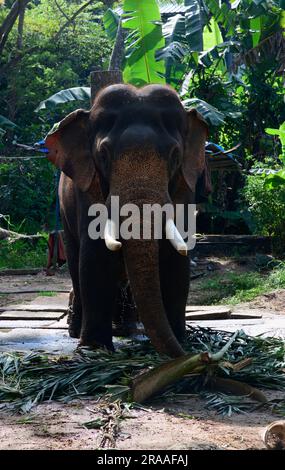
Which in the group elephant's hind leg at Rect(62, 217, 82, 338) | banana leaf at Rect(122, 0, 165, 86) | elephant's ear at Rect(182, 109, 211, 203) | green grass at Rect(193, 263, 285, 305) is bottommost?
green grass at Rect(193, 263, 285, 305)

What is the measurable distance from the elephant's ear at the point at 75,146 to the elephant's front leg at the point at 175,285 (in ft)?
2.82

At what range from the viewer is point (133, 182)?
18.9ft

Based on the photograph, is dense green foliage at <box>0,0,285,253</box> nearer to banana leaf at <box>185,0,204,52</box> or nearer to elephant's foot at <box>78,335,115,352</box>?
banana leaf at <box>185,0,204,52</box>

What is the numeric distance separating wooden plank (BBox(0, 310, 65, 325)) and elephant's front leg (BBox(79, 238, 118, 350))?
233 cm

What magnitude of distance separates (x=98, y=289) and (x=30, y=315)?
261cm

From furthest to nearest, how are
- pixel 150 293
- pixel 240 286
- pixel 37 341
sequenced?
pixel 240 286, pixel 37 341, pixel 150 293

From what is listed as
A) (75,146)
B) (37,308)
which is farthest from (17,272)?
(75,146)

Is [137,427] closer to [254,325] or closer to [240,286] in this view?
[254,325]

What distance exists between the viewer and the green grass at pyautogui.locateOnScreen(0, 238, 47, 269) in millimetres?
15367

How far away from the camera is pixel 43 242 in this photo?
16672mm

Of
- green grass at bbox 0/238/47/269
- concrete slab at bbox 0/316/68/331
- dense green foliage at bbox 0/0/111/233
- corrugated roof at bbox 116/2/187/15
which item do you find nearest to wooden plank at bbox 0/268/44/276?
green grass at bbox 0/238/47/269

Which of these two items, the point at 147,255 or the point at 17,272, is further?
the point at 17,272

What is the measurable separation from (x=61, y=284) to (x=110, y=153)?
707 centimetres
